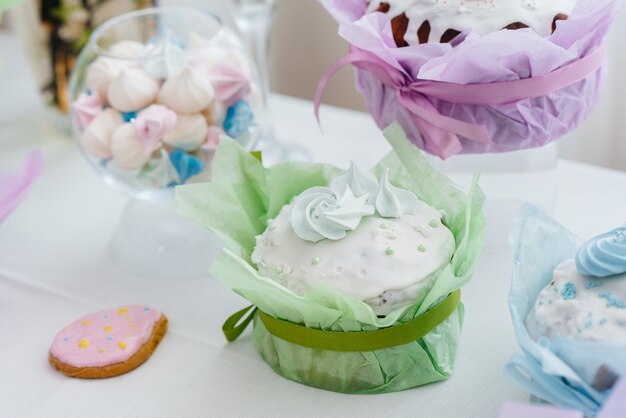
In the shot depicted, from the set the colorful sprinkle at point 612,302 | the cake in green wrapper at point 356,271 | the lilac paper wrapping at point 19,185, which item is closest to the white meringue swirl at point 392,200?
the cake in green wrapper at point 356,271

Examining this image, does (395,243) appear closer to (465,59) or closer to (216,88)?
(465,59)

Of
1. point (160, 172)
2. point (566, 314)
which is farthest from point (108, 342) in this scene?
point (566, 314)

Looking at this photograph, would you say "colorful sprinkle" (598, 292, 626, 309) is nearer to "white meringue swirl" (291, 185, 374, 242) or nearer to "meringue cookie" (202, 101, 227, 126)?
"white meringue swirl" (291, 185, 374, 242)

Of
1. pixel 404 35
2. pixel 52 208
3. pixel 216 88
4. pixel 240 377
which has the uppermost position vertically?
pixel 404 35

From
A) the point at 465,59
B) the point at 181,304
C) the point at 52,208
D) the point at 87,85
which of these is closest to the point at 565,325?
Result: the point at 465,59

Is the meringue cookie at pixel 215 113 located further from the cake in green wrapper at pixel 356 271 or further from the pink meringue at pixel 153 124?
the cake in green wrapper at pixel 356 271
